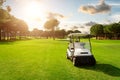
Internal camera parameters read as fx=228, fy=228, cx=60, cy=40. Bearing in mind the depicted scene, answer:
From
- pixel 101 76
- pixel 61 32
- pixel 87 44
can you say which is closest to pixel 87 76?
pixel 101 76

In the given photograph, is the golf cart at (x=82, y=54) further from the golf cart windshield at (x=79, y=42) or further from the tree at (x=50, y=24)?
the tree at (x=50, y=24)

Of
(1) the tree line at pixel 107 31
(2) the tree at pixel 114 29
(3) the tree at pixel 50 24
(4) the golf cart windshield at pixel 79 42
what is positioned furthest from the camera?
(3) the tree at pixel 50 24

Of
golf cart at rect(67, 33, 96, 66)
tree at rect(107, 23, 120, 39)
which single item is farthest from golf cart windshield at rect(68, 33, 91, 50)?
tree at rect(107, 23, 120, 39)

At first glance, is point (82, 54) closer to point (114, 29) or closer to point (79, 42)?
point (79, 42)

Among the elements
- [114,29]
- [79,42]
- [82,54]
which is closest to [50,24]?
[114,29]

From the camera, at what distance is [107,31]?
449ft

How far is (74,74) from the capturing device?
1323cm

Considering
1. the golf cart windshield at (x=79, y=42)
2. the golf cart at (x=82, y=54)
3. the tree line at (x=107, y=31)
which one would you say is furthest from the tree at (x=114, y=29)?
the golf cart at (x=82, y=54)

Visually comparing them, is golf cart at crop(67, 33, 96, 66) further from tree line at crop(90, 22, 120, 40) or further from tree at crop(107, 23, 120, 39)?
tree at crop(107, 23, 120, 39)

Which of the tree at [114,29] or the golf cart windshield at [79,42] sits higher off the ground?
the tree at [114,29]

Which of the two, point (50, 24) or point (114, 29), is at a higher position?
point (50, 24)

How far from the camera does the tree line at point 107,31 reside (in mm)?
126306

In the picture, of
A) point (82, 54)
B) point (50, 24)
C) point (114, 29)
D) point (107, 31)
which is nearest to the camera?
point (82, 54)

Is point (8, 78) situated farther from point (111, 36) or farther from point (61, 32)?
point (61, 32)
